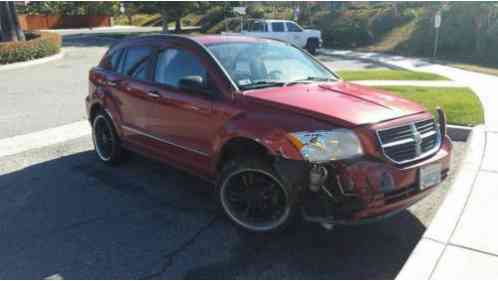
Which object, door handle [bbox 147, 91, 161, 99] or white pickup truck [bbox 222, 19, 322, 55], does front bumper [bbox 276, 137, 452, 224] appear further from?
white pickup truck [bbox 222, 19, 322, 55]

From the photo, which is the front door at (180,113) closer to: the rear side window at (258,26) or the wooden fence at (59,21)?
the rear side window at (258,26)

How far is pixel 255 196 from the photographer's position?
3.62 metres

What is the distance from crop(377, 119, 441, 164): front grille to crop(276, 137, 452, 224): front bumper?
0.11 metres

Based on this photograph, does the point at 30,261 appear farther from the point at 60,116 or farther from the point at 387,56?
the point at 387,56

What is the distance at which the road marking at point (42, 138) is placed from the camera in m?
6.32

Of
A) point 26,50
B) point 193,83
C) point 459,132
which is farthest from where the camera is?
point 26,50

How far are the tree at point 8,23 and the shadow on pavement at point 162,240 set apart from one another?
17.3 meters

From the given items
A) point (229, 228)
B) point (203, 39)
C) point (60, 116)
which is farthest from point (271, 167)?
point (60, 116)

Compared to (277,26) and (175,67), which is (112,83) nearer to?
(175,67)

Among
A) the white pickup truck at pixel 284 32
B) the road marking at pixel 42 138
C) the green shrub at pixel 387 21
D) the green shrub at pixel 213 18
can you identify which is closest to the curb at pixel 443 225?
the road marking at pixel 42 138

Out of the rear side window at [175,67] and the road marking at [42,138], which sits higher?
the rear side window at [175,67]

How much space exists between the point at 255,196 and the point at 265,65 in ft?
4.63

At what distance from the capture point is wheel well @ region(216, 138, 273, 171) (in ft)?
11.5

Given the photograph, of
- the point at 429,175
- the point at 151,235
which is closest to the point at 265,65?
the point at 429,175
